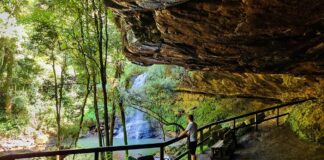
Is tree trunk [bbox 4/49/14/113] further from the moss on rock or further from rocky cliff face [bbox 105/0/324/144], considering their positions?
the moss on rock

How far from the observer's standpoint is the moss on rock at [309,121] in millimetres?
11484

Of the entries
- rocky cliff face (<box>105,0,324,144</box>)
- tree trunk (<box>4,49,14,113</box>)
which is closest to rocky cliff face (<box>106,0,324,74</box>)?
rocky cliff face (<box>105,0,324,144</box>)

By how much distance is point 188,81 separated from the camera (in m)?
20.5

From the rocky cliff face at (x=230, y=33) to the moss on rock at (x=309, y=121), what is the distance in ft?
6.53

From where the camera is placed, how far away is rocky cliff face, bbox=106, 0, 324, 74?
6.08 meters

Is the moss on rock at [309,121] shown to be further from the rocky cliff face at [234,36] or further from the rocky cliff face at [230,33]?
the rocky cliff face at [230,33]

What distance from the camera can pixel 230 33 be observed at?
772cm

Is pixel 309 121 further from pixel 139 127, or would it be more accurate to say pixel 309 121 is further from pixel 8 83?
pixel 8 83

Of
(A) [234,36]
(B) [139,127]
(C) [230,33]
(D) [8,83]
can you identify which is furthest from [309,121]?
(D) [8,83]

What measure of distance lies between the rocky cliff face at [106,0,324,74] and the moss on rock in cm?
199

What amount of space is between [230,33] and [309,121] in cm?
653

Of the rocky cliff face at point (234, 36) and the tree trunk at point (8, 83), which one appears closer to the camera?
the rocky cliff face at point (234, 36)

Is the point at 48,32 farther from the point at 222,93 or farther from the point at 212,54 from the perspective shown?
the point at 222,93

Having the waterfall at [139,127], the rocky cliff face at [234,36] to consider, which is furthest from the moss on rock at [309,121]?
the waterfall at [139,127]
